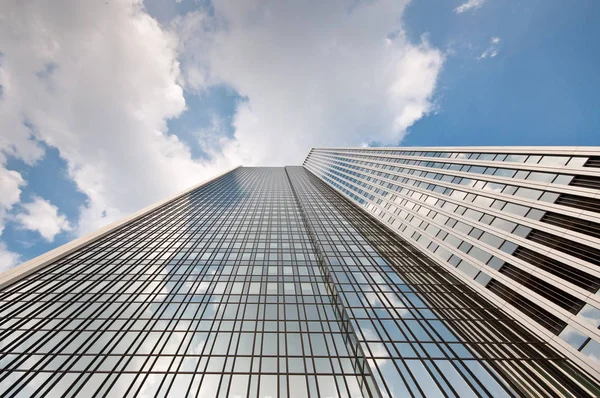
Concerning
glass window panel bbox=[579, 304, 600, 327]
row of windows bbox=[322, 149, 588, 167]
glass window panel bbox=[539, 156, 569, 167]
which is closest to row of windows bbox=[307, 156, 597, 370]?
glass window panel bbox=[579, 304, 600, 327]

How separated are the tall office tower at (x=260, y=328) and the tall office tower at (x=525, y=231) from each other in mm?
1447

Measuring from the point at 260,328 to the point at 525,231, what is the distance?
24475 millimetres

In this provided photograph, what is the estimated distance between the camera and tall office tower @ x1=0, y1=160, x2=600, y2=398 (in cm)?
1516

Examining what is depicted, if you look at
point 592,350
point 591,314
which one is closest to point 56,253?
point 592,350

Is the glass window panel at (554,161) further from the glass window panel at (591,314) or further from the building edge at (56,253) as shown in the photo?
the building edge at (56,253)

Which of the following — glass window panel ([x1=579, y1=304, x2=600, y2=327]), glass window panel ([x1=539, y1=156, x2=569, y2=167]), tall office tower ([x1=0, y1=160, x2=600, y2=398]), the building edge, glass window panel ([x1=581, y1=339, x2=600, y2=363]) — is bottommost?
the building edge

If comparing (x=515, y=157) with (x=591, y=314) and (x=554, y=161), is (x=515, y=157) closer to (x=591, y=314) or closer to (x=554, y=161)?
(x=554, y=161)

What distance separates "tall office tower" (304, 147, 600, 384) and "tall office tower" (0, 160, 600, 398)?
1447 millimetres

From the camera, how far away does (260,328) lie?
65.7 feet

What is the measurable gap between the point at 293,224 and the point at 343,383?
103ft

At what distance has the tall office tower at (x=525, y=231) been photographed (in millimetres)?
16344

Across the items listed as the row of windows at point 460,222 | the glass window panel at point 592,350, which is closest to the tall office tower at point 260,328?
the glass window panel at point 592,350

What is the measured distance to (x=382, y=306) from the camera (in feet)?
75.2

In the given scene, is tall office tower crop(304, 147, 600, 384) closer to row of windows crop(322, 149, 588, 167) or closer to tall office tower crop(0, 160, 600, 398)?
row of windows crop(322, 149, 588, 167)
